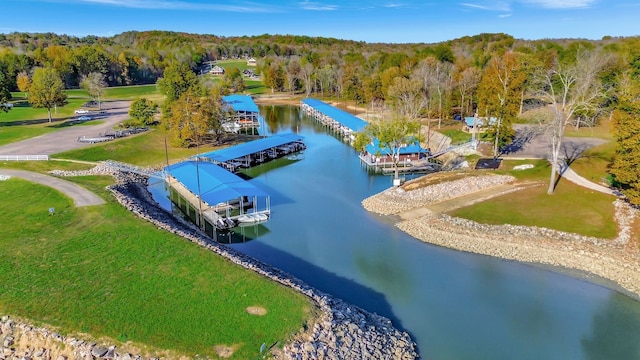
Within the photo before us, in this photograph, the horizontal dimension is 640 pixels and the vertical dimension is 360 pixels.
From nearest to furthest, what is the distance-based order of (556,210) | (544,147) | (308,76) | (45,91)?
(556,210)
(544,147)
(45,91)
(308,76)

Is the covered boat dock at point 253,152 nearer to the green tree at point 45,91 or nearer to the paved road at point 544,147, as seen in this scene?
the paved road at point 544,147

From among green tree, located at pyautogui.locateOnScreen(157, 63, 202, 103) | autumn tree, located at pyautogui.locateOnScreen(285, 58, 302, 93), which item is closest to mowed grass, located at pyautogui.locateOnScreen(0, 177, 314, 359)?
green tree, located at pyautogui.locateOnScreen(157, 63, 202, 103)

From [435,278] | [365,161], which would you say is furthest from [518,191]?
[365,161]

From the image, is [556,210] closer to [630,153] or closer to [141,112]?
[630,153]

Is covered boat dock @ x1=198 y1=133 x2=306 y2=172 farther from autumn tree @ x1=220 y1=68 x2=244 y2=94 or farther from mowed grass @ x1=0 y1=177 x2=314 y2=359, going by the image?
autumn tree @ x1=220 y1=68 x2=244 y2=94

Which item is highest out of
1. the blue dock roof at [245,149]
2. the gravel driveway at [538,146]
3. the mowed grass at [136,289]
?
the gravel driveway at [538,146]

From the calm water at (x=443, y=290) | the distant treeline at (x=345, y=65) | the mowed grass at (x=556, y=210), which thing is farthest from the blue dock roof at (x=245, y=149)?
the mowed grass at (x=556, y=210)

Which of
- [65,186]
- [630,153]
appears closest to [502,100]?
[630,153]
